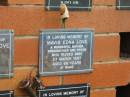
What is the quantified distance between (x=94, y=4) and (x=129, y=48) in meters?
0.44

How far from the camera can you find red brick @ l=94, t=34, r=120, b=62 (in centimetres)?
249

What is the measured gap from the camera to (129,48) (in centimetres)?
269

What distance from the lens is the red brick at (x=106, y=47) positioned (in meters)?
2.49

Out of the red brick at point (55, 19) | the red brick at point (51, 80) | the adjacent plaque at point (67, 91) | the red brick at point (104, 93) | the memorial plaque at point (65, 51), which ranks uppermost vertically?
the red brick at point (55, 19)

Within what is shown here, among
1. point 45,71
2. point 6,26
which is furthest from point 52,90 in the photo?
point 6,26

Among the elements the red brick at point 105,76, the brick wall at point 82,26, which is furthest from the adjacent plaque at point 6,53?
the red brick at point 105,76

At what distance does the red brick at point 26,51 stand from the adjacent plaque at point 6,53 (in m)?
0.03

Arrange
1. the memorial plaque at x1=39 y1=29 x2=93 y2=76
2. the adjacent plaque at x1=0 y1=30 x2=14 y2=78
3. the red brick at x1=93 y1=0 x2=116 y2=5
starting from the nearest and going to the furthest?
1. the adjacent plaque at x1=0 y1=30 x2=14 y2=78
2. the memorial plaque at x1=39 y1=29 x2=93 y2=76
3. the red brick at x1=93 y1=0 x2=116 y2=5

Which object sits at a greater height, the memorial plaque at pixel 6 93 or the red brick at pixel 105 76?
the red brick at pixel 105 76

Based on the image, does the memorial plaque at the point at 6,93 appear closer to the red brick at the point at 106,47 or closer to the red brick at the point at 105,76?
the red brick at the point at 105,76

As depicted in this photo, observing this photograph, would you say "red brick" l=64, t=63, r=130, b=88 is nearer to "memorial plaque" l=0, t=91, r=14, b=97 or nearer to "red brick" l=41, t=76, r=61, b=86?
"red brick" l=41, t=76, r=61, b=86

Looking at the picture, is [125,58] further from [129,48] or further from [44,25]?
[44,25]

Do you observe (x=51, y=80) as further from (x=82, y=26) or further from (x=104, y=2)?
(x=104, y=2)

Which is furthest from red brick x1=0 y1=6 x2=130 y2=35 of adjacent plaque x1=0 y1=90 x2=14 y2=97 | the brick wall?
adjacent plaque x1=0 y1=90 x2=14 y2=97
